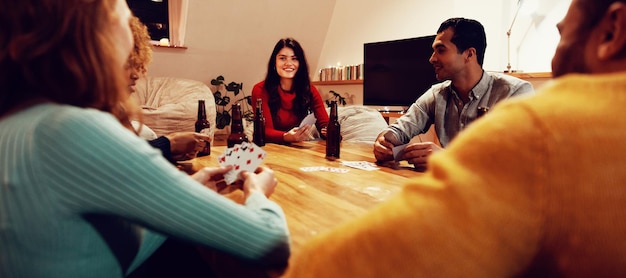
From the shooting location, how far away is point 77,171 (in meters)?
0.59

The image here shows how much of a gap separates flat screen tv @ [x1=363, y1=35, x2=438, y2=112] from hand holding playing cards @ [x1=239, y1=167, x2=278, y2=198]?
3.18 meters

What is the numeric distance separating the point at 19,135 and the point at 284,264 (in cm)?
46

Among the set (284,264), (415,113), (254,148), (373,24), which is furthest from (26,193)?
(373,24)

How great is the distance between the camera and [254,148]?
1.14 m

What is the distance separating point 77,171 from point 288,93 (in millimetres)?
2798

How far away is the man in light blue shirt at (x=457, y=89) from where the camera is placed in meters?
2.09

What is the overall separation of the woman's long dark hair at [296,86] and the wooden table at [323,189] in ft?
4.41

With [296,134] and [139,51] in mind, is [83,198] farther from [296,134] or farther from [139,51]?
[296,134]

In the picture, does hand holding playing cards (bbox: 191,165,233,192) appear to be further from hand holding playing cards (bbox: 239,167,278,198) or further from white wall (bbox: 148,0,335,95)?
white wall (bbox: 148,0,335,95)

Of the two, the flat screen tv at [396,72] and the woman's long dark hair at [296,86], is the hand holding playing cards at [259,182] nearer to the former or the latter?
the woman's long dark hair at [296,86]

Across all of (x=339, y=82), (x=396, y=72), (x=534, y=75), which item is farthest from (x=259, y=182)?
(x=339, y=82)

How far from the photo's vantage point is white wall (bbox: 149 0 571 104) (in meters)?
3.78

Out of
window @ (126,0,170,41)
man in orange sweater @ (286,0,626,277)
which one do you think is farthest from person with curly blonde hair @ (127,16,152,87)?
window @ (126,0,170,41)

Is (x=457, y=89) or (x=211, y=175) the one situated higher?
(x=457, y=89)
